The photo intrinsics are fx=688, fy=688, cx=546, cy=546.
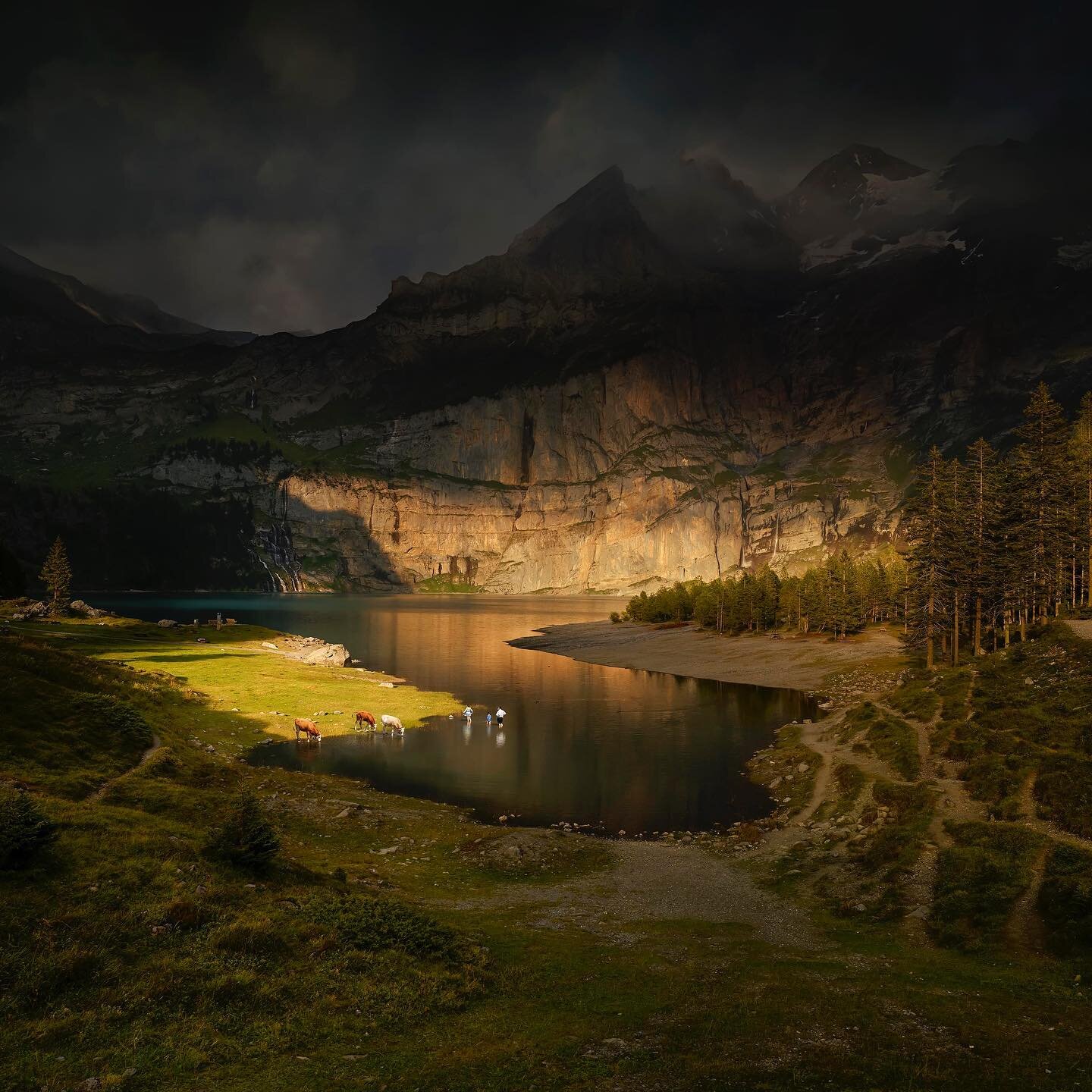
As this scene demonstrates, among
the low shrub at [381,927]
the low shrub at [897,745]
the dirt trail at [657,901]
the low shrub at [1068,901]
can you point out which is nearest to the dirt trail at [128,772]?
the low shrub at [381,927]

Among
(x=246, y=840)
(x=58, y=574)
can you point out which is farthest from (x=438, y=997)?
(x=58, y=574)

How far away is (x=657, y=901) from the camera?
26547mm

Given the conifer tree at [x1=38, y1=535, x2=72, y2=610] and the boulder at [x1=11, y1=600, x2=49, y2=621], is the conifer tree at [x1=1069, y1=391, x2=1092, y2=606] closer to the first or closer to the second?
the boulder at [x1=11, y1=600, x2=49, y2=621]

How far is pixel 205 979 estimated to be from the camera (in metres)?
13.6

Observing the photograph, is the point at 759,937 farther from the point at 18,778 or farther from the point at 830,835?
the point at 18,778

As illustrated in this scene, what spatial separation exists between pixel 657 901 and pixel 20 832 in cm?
2083

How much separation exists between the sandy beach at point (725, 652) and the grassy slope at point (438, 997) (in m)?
75.3

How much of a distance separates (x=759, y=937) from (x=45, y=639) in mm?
81419

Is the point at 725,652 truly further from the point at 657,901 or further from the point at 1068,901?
the point at 1068,901

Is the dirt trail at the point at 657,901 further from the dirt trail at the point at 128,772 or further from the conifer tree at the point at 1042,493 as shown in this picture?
the conifer tree at the point at 1042,493

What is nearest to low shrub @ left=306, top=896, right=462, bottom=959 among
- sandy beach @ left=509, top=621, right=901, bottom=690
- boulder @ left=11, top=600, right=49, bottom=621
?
sandy beach @ left=509, top=621, right=901, bottom=690

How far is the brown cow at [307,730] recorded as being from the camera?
182 ft

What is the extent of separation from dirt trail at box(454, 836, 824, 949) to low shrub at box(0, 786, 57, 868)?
13.6m

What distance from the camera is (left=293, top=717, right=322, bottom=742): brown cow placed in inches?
2179
